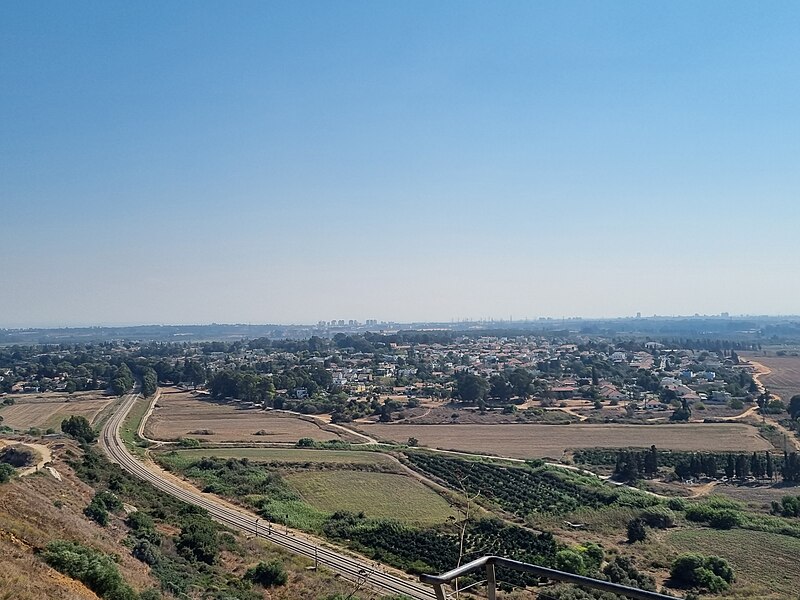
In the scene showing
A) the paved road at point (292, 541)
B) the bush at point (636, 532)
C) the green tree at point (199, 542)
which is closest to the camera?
the green tree at point (199, 542)

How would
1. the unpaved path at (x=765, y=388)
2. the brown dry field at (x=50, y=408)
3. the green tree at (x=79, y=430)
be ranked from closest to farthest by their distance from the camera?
the green tree at (x=79, y=430) < the unpaved path at (x=765, y=388) < the brown dry field at (x=50, y=408)

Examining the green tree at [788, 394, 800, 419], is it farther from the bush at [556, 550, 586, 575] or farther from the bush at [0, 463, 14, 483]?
the bush at [0, 463, 14, 483]

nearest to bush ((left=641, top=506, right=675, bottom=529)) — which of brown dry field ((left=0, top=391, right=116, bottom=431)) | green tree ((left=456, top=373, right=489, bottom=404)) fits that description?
green tree ((left=456, top=373, right=489, bottom=404))

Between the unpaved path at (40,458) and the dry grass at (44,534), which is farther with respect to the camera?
the unpaved path at (40,458)

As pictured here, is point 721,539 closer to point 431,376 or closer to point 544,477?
point 544,477

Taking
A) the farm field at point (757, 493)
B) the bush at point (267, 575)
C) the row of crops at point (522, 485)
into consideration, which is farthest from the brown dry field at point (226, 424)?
the bush at point (267, 575)

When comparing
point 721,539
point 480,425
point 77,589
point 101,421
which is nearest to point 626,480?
point 721,539

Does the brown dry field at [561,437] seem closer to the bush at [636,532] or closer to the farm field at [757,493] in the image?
the farm field at [757,493]
